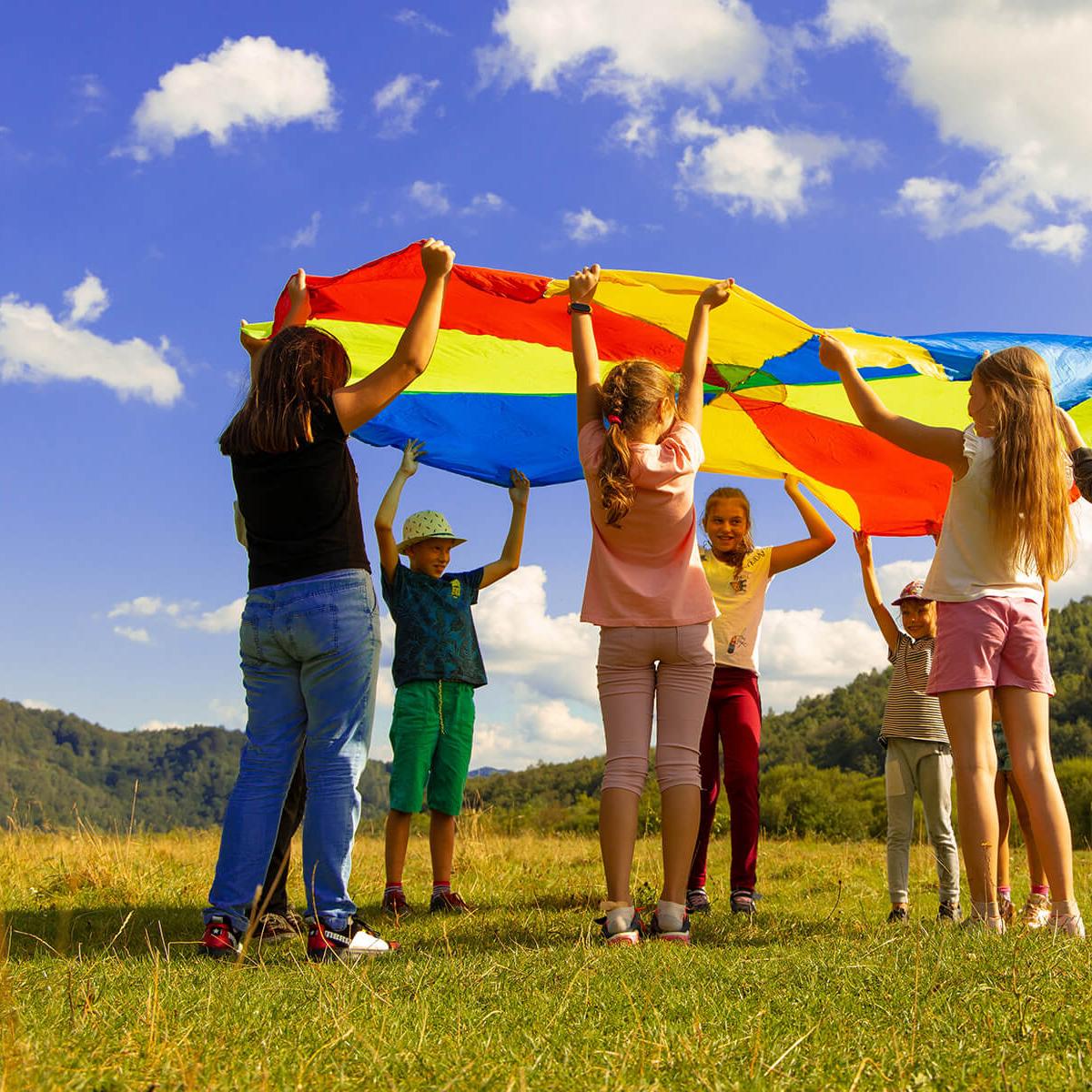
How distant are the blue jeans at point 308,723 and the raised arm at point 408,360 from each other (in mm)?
496

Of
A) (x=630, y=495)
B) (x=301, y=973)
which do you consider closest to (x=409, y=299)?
(x=630, y=495)

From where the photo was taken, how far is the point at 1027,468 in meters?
3.29

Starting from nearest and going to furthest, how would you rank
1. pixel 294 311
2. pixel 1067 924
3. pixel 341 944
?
pixel 341 944 < pixel 1067 924 < pixel 294 311

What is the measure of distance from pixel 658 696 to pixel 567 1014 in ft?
4.66

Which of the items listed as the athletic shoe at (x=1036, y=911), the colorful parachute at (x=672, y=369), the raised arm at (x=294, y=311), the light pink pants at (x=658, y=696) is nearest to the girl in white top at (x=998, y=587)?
the athletic shoe at (x=1036, y=911)

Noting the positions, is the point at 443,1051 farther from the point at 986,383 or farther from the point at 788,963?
the point at 986,383

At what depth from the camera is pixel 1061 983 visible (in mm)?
2281

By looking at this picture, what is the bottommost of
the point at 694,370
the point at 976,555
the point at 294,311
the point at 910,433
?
the point at 976,555

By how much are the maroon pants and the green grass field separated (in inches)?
39.3

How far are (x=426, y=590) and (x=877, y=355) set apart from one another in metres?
2.31

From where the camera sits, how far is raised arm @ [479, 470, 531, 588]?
194 inches

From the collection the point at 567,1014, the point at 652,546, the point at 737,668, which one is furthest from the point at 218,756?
the point at 567,1014

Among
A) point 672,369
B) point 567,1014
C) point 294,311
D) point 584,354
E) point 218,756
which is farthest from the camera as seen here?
point 218,756

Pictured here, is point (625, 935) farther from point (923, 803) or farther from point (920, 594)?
point (923, 803)
